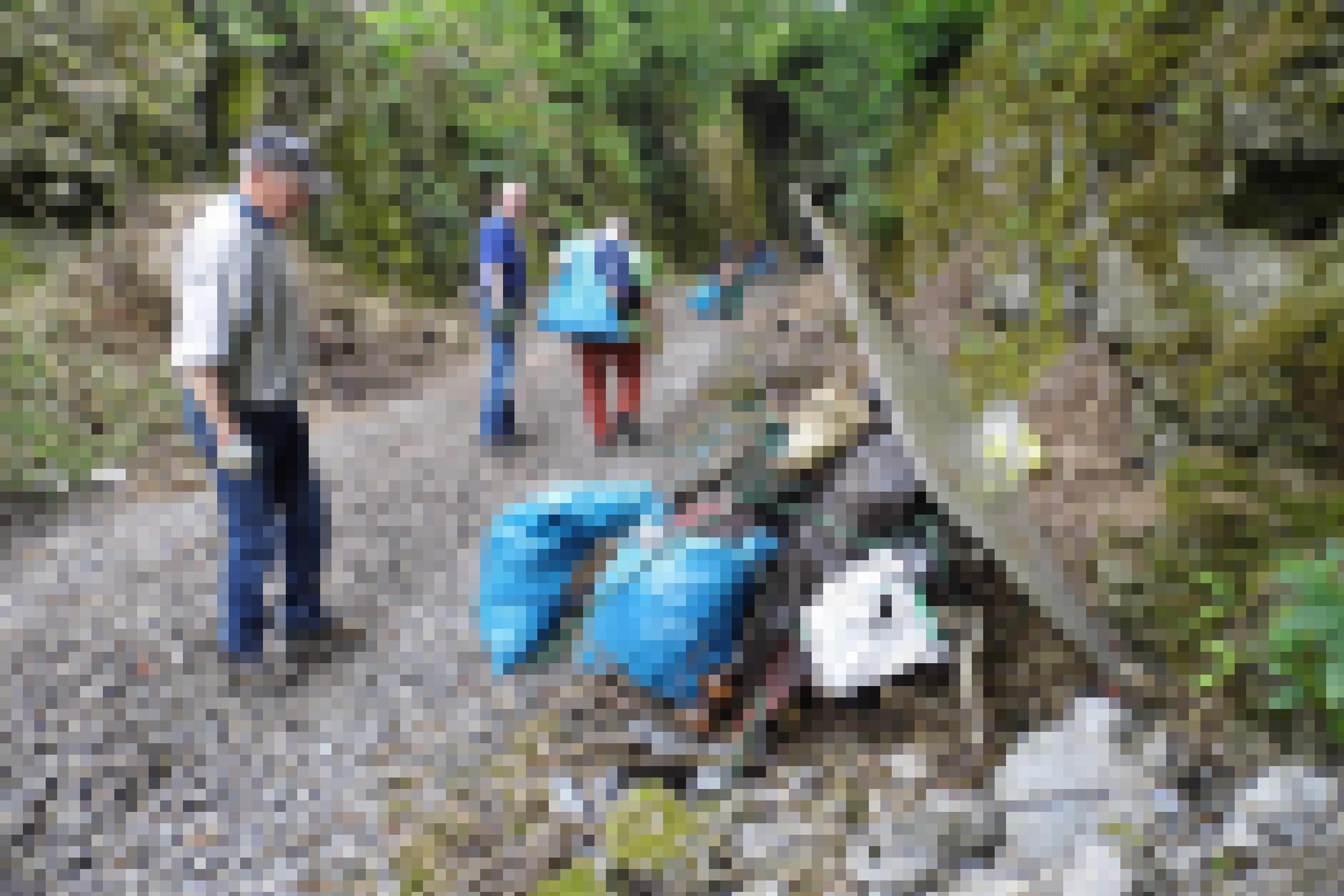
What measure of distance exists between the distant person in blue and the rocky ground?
8.11 ft

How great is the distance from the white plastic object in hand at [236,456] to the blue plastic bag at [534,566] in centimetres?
112

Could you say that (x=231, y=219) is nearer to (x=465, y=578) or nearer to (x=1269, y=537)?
(x=465, y=578)

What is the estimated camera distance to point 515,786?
11.2ft

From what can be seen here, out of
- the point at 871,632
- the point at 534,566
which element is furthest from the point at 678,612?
the point at 534,566

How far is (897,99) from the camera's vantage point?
31.2 feet

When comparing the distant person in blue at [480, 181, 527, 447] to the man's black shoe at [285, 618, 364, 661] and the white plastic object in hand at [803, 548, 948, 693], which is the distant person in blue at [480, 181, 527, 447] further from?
the white plastic object in hand at [803, 548, 948, 693]

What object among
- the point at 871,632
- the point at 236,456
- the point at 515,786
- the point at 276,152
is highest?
the point at 276,152

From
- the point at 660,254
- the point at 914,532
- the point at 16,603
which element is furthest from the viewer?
the point at 660,254

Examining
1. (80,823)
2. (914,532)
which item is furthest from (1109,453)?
(80,823)

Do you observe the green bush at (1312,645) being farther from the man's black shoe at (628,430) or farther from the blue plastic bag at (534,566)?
the man's black shoe at (628,430)

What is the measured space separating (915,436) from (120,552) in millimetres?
Answer: 4447

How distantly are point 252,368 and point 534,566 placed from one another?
1.40m

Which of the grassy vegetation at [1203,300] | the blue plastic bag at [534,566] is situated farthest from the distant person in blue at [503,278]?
the grassy vegetation at [1203,300]

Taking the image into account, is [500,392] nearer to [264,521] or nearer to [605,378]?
[605,378]
